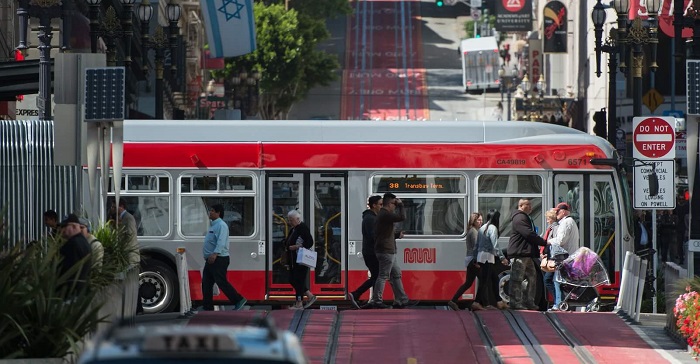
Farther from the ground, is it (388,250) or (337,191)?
(337,191)

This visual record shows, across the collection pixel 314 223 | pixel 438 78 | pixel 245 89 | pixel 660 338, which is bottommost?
pixel 660 338

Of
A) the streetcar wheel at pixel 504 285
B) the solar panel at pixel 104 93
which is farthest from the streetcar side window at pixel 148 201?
the streetcar wheel at pixel 504 285

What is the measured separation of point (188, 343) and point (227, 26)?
89.4 ft

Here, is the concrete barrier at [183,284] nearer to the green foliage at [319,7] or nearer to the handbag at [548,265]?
the handbag at [548,265]

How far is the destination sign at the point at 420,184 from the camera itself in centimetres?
2352

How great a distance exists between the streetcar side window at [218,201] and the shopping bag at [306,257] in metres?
1.32

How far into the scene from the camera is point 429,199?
23.5 m

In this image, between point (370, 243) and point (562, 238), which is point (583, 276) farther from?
point (370, 243)

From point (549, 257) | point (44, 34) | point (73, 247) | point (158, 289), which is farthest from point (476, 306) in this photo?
point (44, 34)

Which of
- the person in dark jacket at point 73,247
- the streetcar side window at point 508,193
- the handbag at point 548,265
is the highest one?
the streetcar side window at point 508,193

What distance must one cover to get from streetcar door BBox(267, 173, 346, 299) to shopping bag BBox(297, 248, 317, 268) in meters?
0.86

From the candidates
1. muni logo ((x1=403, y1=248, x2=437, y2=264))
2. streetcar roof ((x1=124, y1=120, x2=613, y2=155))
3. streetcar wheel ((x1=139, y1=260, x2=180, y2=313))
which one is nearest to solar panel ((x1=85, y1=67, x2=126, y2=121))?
streetcar roof ((x1=124, y1=120, x2=613, y2=155))

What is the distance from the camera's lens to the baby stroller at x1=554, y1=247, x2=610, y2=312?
21.8 metres

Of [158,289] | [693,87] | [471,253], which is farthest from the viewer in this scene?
[158,289]
